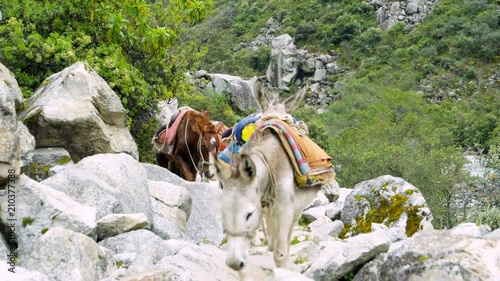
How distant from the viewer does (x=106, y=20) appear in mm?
12414

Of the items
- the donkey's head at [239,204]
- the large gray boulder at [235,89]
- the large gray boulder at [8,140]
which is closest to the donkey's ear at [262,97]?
the donkey's head at [239,204]

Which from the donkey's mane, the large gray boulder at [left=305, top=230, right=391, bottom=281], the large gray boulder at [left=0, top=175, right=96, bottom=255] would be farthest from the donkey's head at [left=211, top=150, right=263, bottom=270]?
the donkey's mane

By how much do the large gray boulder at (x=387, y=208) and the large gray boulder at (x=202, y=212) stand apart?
2174 millimetres

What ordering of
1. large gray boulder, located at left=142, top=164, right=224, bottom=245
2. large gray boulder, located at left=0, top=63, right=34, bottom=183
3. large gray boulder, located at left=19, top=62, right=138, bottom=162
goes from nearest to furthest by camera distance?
large gray boulder, located at left=0, top=63, right=34, bottom=183 < large gray boulder, located at left=142, top=164, right=224, bottom=245 < large gray boulder, located at left=19, top=62, right=138, bottom=162

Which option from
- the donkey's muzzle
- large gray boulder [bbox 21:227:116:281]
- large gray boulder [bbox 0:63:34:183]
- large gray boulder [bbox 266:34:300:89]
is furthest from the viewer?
large gray boulder [bbox 266:34:300:89]

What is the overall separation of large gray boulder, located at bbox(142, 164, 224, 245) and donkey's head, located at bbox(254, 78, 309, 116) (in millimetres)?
1906

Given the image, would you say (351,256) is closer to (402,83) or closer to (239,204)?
(239,204)

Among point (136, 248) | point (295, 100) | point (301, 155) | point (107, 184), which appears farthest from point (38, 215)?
point (295, 100)

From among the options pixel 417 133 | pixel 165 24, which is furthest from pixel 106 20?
pixel 417 133

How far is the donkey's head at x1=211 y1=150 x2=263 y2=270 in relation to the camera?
13.3ft

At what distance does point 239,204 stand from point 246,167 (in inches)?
12.4

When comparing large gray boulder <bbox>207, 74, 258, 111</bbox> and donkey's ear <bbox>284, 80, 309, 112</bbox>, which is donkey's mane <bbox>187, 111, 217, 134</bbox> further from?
large gray boulder <bbox>207, 74, 258, 111</bbox>

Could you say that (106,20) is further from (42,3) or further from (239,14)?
(239,14)

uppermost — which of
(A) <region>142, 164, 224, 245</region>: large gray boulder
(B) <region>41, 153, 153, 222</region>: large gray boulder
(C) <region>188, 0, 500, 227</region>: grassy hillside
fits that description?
(B) <region>41, 153, 153, 222</region>: large gray boulder
